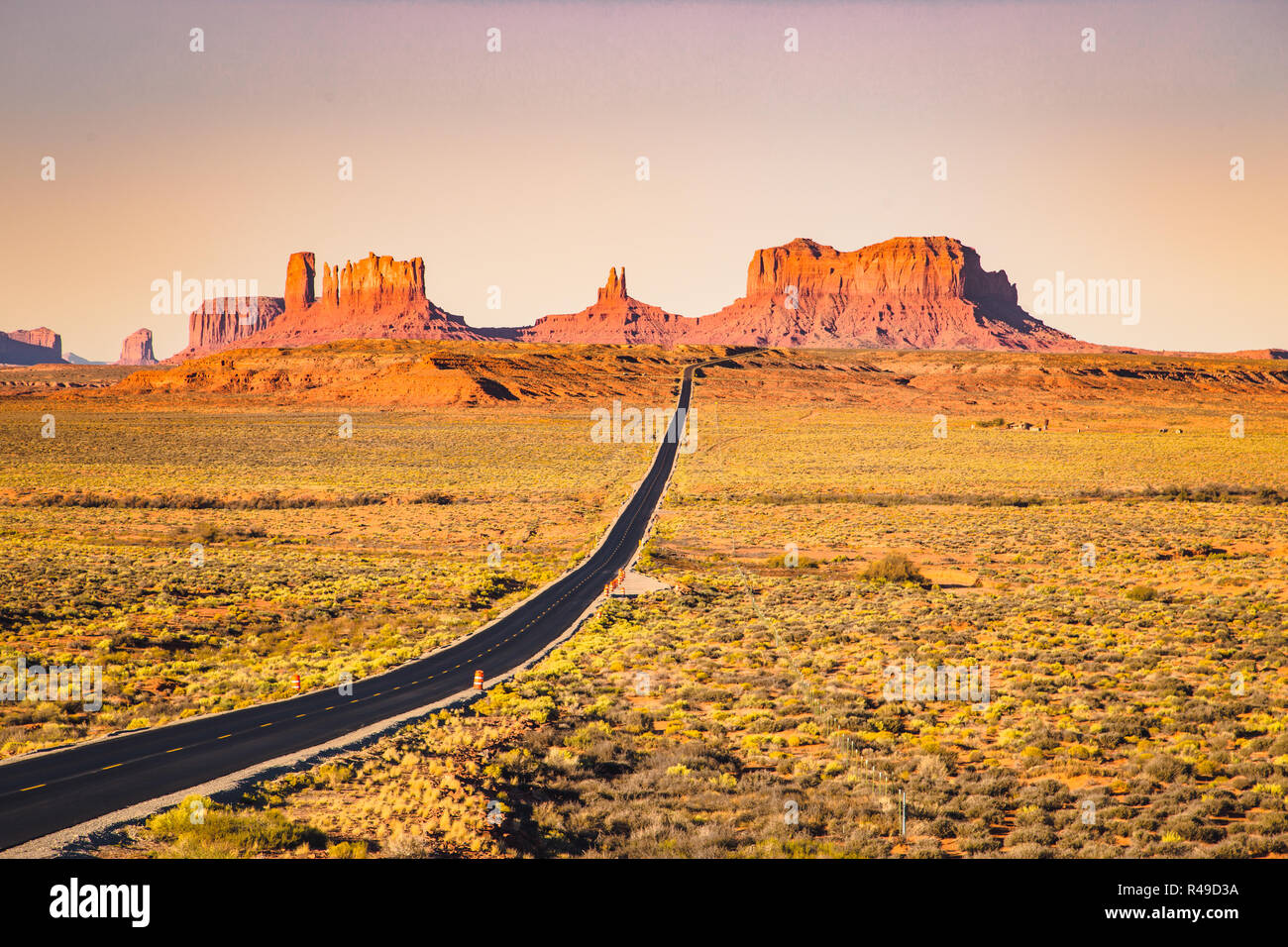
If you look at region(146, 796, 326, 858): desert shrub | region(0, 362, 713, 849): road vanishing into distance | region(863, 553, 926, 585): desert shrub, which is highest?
region(863, 553, 926, 585): desert shrub

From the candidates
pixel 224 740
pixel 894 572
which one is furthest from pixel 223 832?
pixel 894 572

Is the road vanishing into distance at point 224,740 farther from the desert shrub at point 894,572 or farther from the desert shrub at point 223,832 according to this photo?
the desert shrub at point 894,572

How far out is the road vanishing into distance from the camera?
15.4 m

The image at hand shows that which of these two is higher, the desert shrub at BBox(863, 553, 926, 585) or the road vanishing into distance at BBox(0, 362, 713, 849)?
the desert shrub at BBox(863, 553, 926, 585)

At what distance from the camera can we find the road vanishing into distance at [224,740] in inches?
605

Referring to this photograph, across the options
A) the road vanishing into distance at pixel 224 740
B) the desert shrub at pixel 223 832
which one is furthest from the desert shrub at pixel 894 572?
the desert shrub at pixel 223 832

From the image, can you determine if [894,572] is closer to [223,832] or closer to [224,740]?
[224,740]

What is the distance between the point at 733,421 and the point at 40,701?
109 meters

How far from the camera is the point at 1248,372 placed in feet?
599

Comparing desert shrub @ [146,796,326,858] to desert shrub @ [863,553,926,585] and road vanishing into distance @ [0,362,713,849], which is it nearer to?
road vanishing into distance @ [0,362,713,849]

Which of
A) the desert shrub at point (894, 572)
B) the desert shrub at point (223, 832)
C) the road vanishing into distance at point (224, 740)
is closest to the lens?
the desert shrub at point (223, 832)

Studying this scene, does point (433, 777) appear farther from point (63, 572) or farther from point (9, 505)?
point (9, 505)

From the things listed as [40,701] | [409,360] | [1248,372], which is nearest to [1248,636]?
[40,701]

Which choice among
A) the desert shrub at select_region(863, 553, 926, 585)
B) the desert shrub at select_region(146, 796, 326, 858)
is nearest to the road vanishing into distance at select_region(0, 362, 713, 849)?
the desert shrub at select_region(146, 796, 326, 858)
